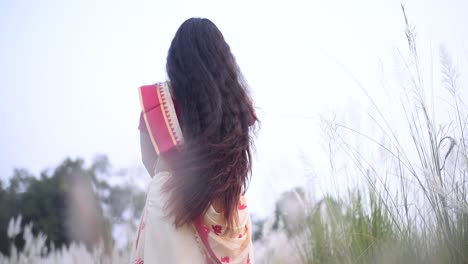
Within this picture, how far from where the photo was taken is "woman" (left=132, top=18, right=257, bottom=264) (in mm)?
2799

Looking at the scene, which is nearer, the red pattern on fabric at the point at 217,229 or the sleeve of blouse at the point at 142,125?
the red pattern on fabric at the point at 217,229

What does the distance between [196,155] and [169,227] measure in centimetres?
35

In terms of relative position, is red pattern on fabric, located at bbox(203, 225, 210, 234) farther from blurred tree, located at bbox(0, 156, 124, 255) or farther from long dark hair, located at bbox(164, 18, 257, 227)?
blurred tree, located at bbox(0, 156, 124, 255)

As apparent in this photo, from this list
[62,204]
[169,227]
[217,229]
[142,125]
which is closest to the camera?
[169,227]

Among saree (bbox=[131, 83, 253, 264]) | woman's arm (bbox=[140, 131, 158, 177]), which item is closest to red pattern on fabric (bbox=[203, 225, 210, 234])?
saree (bbox=[131, 83, 253, 264])

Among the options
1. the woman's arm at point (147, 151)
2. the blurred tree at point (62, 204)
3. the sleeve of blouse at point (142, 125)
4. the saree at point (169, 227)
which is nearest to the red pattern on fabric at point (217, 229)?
the saree at point (169, 227)

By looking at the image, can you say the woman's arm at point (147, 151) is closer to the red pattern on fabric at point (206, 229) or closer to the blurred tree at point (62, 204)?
the red pattern on fabric at point (206, 229)

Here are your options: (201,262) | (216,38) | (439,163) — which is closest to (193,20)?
(216,38)

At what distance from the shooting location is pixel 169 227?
279cm

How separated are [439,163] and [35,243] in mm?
3087

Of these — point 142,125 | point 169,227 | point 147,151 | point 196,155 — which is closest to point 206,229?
point 169,227

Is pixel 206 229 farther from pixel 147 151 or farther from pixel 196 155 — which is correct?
pixel 147 151

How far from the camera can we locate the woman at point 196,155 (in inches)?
110

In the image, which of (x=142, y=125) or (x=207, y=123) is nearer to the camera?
(x=207, y=123)
